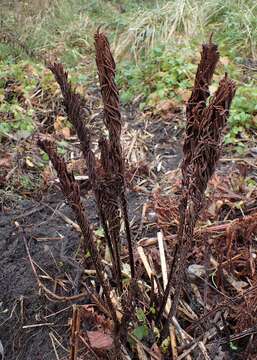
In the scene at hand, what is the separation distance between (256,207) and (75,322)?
1.14 metres

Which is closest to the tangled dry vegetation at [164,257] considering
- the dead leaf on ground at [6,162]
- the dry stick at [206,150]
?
the dry stick at [206,150]

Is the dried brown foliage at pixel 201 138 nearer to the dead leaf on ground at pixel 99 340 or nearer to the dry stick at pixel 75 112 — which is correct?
the dry stick at pixel 75 112

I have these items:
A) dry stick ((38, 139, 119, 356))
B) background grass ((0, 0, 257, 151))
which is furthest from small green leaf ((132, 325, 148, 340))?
background grass ((0, 0, 257, 151))

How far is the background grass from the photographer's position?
4004 millimetres

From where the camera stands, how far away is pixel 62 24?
6.12m

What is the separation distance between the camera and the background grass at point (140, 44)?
4.00 m

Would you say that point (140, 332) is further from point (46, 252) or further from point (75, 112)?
point (75, 112)

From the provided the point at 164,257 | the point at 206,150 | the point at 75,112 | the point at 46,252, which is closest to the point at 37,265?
the point at 46,252

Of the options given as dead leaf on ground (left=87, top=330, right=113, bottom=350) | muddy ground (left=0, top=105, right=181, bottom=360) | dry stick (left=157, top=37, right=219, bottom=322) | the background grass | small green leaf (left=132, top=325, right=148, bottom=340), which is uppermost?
dry stick (left=157, top=37, right=219, bottom=322)

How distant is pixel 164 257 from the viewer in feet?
6.54

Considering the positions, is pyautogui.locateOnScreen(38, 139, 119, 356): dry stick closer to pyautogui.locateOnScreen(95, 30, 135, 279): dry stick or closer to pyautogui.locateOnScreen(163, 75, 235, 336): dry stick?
pyautogui.locateOnScreen(95, 30, 135, 279): dry stick

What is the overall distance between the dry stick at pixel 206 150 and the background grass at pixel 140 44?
1898mm

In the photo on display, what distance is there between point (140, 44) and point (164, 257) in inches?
144

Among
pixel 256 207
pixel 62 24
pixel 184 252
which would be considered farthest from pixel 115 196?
pixel 62 24
